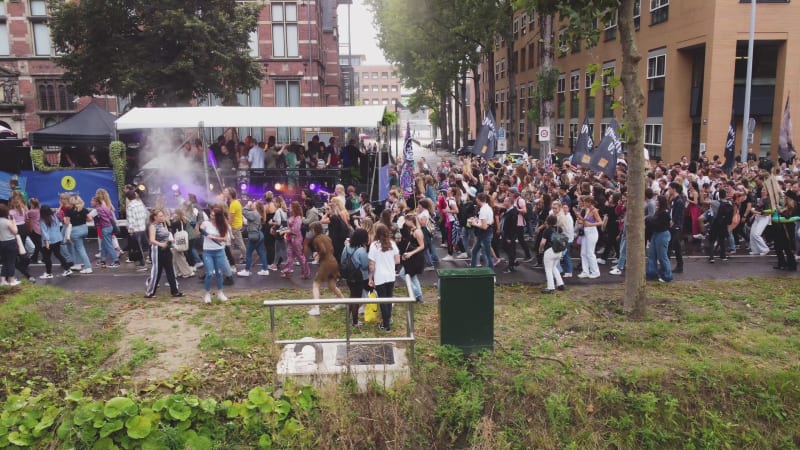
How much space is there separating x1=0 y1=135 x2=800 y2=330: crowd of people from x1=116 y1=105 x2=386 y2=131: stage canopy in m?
2.96

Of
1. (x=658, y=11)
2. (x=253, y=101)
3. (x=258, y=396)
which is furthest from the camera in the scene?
(x=253, y=101)

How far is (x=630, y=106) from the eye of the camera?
29.7 feet

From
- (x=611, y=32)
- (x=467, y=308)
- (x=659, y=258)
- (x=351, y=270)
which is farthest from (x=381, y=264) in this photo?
(x=611, y=32)

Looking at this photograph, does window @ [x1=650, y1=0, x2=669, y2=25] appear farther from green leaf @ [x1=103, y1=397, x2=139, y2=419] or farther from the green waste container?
green leaf @ [x1=103, y1=397, x2=139, y2=419]

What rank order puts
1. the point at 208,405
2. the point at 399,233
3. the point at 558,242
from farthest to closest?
1. the point at 558,242
2. the point at 399,233
3. the point at 208,405

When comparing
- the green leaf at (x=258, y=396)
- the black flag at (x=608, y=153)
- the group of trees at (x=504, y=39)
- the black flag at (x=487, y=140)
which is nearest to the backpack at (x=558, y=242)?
the group of trees at (x=504, y=39)

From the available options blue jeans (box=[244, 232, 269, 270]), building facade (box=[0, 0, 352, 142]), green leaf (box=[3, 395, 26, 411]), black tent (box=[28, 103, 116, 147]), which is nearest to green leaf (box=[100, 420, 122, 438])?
green leaf (box=[3, 395, 26, 411])

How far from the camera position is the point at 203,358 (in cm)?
809

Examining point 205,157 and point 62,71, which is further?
point 62,71

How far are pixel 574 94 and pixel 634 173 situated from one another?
33691mm

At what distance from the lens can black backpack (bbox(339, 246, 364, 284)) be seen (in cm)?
898

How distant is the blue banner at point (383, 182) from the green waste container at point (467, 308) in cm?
1017

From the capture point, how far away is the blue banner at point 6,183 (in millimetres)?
16973

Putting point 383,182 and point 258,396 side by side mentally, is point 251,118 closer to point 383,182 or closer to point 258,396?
point 383,182
